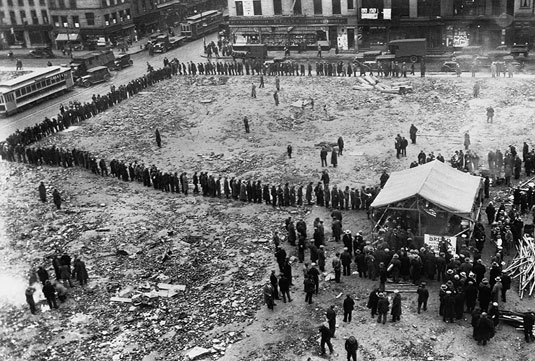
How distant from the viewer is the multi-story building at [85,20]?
2638 inches

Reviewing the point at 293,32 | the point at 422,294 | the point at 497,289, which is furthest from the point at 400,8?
the point at 422,294

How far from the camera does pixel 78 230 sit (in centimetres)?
2738

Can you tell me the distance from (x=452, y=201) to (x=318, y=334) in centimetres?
776

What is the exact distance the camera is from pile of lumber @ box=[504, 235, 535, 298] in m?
20.3

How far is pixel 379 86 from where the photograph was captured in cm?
4391

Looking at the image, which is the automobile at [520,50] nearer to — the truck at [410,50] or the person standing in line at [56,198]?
the truck at [410,50]

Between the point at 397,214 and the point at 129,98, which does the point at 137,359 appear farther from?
the point at 129,98

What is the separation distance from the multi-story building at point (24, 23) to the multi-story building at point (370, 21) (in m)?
22.9

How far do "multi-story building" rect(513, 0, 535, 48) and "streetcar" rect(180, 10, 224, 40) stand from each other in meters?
34.4

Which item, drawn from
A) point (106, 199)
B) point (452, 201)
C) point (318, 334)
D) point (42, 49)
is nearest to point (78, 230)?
point (106, 199)

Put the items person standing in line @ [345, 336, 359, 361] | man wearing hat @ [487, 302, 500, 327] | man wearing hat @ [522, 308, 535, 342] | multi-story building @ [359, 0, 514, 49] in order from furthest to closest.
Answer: multi-story building @ [359, 0, 514, 49]
man wearing hat @ [487, 302, 500, 327]
man wearing hat @ [522, 308, 535, 342]
person standing in line @ [345, 336, 359, 361]

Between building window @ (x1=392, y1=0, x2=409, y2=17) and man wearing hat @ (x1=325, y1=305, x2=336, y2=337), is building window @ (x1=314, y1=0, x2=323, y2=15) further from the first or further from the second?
man wearing hat @ (x1=325, y1=305, x2=336, y2=337)

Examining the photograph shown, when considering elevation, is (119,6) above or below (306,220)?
above

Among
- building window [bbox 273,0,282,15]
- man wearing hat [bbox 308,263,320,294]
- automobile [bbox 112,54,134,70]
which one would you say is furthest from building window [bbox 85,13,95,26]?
man wearing hat [bbox 308,263,320,294]
